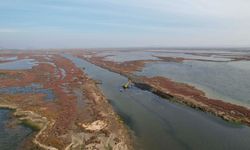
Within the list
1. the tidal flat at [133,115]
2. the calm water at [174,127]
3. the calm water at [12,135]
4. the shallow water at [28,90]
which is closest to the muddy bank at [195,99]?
the tidal flat at [133,115]

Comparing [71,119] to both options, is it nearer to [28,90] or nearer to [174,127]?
[174,127]

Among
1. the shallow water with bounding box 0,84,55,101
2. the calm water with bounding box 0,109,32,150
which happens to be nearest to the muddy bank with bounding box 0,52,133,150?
the shallow water with bounding box 0,84,55,101

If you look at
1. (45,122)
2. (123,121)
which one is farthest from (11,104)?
(123,121)

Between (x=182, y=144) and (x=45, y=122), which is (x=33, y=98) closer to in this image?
(x=45, y=122)

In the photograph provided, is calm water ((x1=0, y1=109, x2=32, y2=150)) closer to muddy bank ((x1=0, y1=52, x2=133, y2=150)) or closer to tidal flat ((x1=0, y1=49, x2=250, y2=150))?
tidal flat ((x1=0, y1=49, x2=250, y2=150))

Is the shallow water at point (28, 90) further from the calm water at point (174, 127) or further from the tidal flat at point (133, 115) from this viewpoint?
the calm water at point (174, 127)
